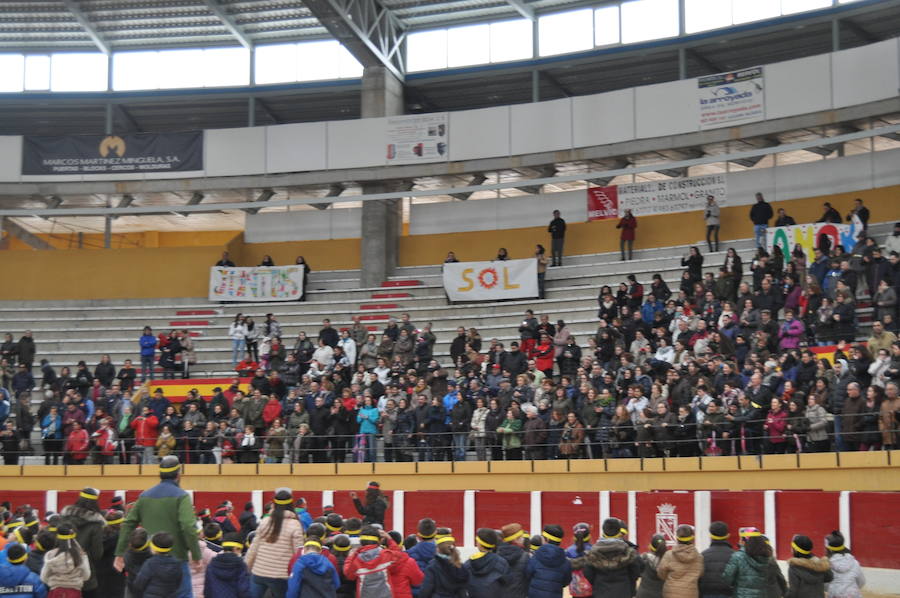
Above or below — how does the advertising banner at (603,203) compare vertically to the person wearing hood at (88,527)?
above

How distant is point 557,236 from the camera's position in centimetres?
3306

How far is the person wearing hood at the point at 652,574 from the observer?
11789 mm

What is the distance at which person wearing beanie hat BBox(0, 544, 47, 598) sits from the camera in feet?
36.5

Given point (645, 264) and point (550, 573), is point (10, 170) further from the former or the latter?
point (550, 573)

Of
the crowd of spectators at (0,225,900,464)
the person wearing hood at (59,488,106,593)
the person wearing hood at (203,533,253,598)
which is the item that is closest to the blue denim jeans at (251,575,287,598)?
the person wearing hood at (203,533,253,598)

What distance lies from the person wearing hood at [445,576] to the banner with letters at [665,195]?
916 inches

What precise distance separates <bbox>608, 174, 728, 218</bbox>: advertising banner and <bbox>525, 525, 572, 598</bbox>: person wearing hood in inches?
895

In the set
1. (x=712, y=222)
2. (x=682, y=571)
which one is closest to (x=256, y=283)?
(x=712, y=222)

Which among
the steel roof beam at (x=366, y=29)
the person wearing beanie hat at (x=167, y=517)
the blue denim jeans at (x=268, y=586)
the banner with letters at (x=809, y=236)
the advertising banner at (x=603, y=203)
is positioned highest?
the steel roof beam at (x=366, y=29)

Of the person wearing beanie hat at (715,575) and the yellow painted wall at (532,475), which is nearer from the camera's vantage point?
the person wearing beanie hat at (715,575)

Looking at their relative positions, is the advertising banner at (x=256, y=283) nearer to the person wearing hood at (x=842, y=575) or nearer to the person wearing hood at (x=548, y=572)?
the person wearing hood at (x=548, y=572)

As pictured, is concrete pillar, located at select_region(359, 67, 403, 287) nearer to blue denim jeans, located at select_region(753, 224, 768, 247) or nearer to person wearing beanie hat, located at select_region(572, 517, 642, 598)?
blue denim jeans, located at select_region(753, 224, 768, 247)

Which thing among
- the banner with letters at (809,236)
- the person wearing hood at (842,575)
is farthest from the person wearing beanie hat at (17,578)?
the banner with letters at (809,236)

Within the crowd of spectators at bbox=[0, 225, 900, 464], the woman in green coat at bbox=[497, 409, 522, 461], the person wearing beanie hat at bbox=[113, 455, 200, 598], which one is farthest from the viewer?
the woman in green coat at bbox=[497, 409, 522, 461]
